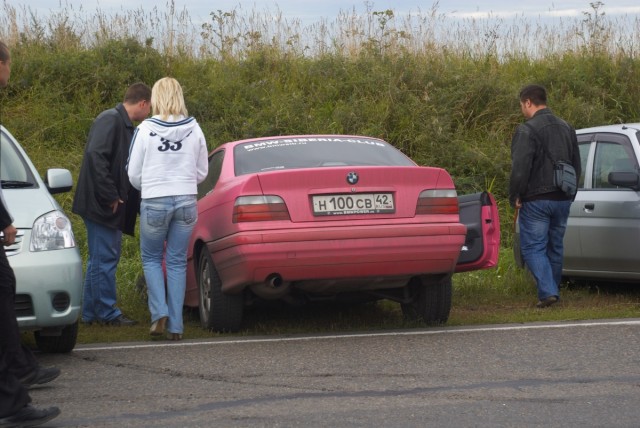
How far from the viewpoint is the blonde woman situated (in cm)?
827

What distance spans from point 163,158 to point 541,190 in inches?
136

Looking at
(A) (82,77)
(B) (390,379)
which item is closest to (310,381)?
(B) (390,379)

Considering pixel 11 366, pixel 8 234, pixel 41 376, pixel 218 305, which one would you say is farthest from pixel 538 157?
pixel 11 366

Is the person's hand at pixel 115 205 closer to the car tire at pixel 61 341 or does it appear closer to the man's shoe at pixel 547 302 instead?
the car tire at pixel 61 341

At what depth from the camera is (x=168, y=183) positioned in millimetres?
8258

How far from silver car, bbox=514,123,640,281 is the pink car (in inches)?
84.7

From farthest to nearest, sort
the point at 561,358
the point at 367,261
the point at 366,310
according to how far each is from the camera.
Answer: the point at 366,310, the point at 367,261, the point at 561,358

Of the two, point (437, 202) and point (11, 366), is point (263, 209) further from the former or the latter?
point (11, 366)

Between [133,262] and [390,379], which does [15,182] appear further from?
[133,262]

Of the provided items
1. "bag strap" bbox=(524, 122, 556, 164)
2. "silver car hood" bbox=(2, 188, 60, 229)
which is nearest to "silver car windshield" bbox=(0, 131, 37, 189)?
"silver car hood" bbox=(2, 188, 60, 229)

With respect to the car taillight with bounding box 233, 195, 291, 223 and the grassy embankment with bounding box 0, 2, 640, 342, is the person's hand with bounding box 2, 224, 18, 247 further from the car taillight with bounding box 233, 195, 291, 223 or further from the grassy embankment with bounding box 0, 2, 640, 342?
the grassy embankment with bounding box 0, 2, 640, 342

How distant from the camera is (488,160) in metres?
15.4

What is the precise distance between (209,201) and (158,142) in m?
0.65

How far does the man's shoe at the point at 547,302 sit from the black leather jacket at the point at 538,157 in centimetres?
86
